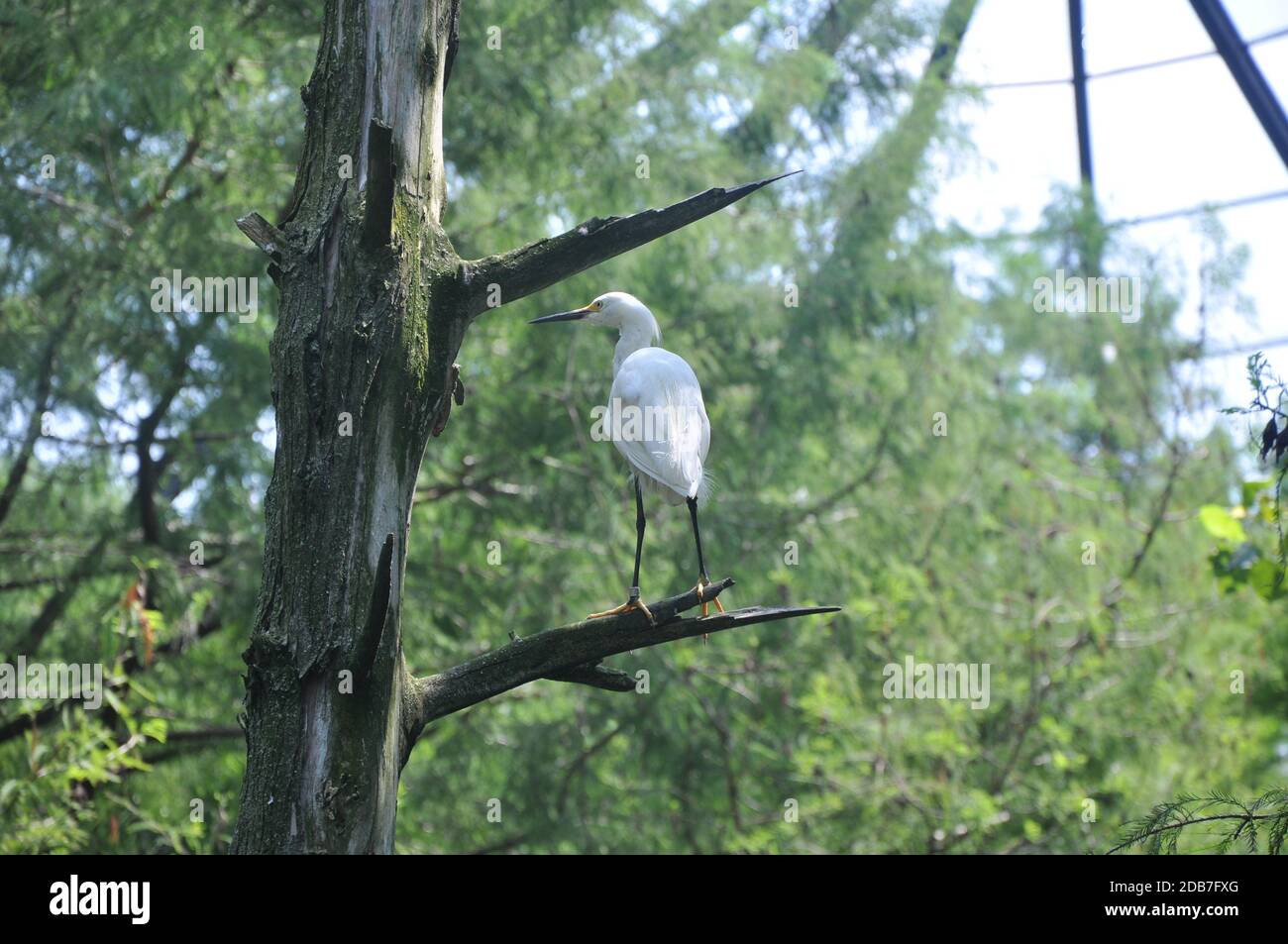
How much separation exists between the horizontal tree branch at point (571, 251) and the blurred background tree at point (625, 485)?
10.4ft

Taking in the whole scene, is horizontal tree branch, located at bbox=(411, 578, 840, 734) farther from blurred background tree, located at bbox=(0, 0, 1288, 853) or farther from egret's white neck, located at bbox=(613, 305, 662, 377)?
blurred background tree, located at bbox=(0, 0, 1288, 853)

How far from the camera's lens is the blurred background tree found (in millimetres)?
5816

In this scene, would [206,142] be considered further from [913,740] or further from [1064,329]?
[1064,329]

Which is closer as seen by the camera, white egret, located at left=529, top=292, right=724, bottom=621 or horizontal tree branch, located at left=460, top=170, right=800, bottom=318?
horizontal tree branch, located at left=460, top=170, right=800, bottom=318

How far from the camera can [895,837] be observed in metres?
7.25

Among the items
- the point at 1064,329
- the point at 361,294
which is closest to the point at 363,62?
the point at 361,294

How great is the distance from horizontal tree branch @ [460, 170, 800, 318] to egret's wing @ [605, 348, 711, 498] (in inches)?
32.4

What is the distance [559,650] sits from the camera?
2.54 metres

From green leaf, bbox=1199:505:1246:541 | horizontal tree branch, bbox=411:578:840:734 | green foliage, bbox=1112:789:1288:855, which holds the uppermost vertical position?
green leaf, bbox=1199:505:1246:541

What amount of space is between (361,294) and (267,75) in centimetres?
444

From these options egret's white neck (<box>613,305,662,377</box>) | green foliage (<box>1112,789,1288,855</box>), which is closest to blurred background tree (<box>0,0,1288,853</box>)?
egret's white neck (<box>613,305,662,377</box>)

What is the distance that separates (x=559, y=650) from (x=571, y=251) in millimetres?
856

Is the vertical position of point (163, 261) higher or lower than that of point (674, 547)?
higher

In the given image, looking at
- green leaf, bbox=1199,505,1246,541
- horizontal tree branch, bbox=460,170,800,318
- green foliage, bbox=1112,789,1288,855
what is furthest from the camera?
green leaf, bbox=1199,505,1246,541
